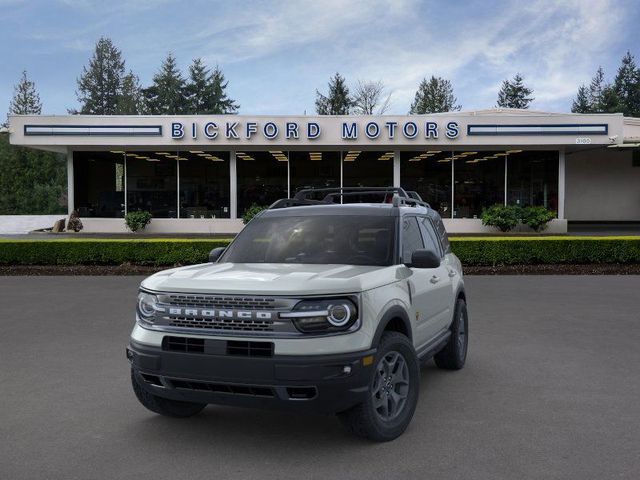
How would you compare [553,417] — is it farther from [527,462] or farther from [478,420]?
[527,462]

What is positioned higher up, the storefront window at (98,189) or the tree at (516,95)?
the tree at (516,95)

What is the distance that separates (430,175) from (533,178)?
4.65 meters

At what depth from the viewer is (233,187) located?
2856 centimetres

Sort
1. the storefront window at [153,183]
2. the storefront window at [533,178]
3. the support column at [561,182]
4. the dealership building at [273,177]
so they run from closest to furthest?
the support column at [561,182] < the dealership building at [273,177] < the storefront window at [533,178] < the storefront window at [153,183]

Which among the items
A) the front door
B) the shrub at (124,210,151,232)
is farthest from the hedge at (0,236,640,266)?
the shrub at (124,210,151,232)

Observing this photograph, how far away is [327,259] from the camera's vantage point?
17.3ft

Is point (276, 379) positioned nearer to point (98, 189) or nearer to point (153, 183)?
point (153, 183)

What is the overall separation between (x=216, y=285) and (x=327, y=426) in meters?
1.49

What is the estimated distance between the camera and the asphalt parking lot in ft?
13.5

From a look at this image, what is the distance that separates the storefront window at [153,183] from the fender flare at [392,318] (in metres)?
24.9

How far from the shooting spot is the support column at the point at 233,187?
2845 centimetres

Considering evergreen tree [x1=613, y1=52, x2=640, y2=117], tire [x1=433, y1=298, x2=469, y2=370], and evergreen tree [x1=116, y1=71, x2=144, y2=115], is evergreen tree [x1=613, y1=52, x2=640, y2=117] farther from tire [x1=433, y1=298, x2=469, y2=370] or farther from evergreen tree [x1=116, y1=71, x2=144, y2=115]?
tire [x1=433, y1=298, x2=469, y2=370]

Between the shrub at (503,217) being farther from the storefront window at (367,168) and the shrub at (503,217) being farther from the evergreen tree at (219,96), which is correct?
the evergreen tree at (219,96)

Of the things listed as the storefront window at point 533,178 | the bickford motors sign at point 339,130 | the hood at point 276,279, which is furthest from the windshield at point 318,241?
the storefront window at point 533,178
